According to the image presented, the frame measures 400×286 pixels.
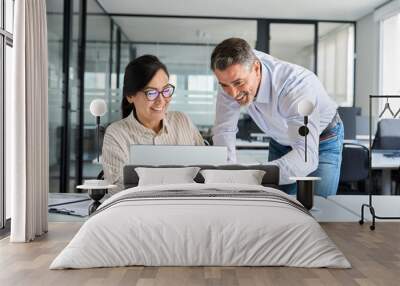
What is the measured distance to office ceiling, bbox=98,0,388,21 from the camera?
6188 millimetres

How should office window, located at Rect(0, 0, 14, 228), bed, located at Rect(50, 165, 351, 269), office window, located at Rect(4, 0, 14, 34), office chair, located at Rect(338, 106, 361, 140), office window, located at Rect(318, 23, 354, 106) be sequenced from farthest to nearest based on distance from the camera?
1. office window, located at Rect(318, 23, 354, 106)
2. office chair, located at Rect(338, 106, 361, 140)
3. office window, located at Rect(4, 0, 14, 34)
4. office window, located at Rect(0, 0, 14, 228)
5. bed, located at Rect(50, 165, 351, 269)

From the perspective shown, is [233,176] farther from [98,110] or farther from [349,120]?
[349,120]

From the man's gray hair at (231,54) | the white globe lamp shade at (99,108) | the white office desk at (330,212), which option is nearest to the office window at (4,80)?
the white globe lamp shade at (99,108)

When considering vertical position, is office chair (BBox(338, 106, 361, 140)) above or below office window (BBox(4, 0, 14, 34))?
below

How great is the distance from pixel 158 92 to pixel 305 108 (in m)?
1.40

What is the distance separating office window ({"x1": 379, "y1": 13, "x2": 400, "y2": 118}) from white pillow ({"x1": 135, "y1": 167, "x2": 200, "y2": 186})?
103 inches

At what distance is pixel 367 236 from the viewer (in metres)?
4.85

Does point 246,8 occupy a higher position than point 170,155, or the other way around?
point 246,8

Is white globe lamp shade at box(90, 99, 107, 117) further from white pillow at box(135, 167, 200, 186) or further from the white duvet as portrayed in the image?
the white duvet

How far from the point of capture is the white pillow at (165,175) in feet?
17.1

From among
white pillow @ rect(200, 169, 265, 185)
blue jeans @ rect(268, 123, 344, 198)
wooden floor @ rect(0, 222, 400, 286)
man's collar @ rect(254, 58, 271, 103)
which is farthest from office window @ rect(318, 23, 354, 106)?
wooden floor @ rect(0, 222, 400, 286)

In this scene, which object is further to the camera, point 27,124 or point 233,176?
point 233,176

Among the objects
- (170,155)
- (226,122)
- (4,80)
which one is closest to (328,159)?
(226,122)

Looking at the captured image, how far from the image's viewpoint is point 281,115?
5770 mm
